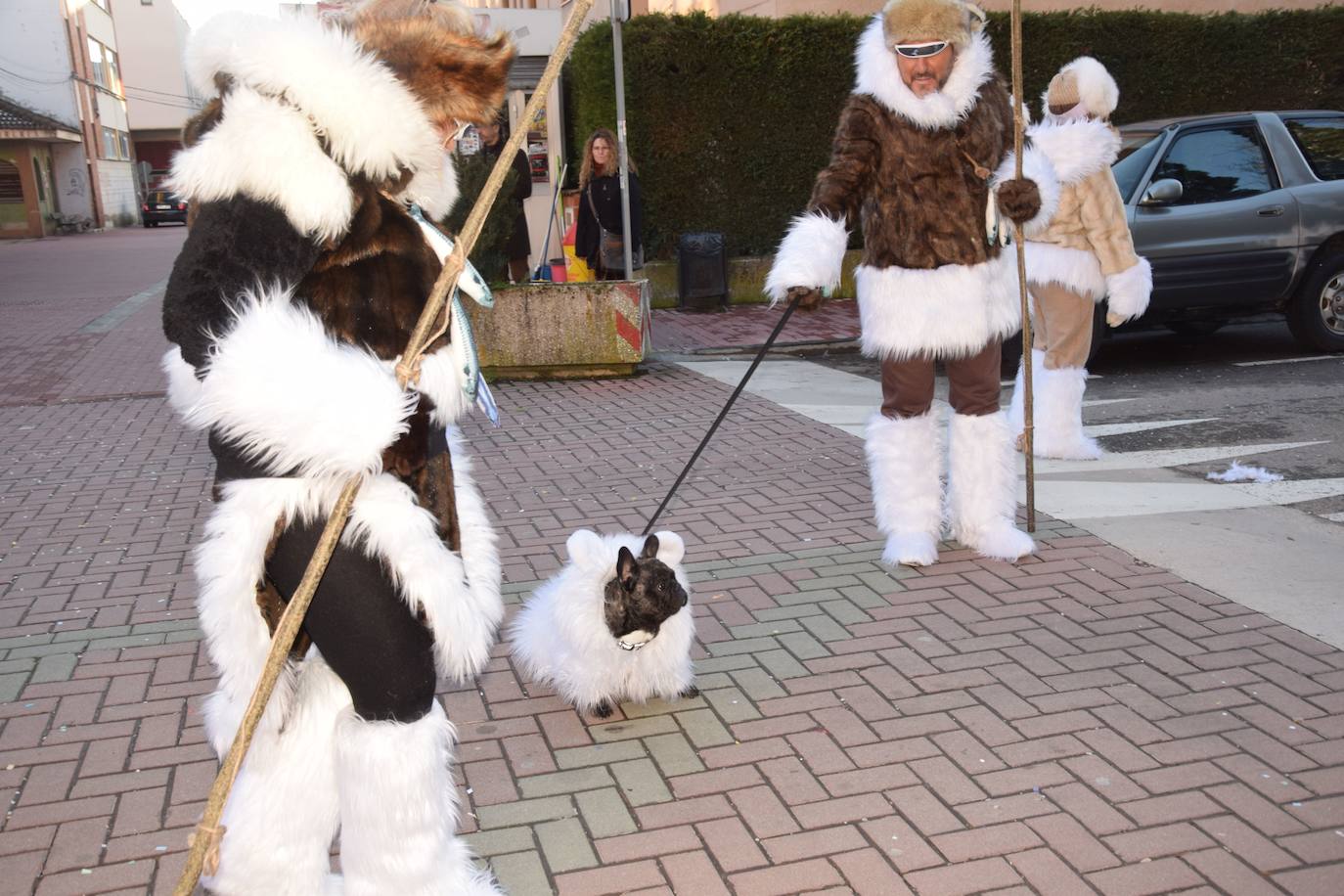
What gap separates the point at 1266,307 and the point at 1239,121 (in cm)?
153

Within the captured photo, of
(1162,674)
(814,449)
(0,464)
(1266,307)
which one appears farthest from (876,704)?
(1266,307)

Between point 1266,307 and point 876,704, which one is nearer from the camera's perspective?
point 876,704

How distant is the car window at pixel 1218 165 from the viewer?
9039 millimetres

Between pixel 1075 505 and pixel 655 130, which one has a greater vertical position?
pixel 655 130

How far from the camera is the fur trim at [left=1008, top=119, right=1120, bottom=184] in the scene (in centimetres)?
615

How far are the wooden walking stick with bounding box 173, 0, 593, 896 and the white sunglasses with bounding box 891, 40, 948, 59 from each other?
2746 millimetres

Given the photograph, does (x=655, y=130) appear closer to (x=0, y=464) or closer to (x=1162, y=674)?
(x=0, y=464)

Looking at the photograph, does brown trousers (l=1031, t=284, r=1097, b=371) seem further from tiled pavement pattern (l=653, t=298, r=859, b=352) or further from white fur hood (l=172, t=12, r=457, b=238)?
white fur hood (l=172, t=12, r=457, b=238)

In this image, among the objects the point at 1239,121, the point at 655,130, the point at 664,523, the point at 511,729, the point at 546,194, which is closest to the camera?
the point at 511,729

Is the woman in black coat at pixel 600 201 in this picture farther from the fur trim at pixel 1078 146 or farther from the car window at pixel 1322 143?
the car window at pixel 1322 143

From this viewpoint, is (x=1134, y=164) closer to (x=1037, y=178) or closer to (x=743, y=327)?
(x=743, y=327)

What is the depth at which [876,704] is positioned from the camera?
3.79m

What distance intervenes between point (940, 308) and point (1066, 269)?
211 cm

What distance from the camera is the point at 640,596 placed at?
357cm
